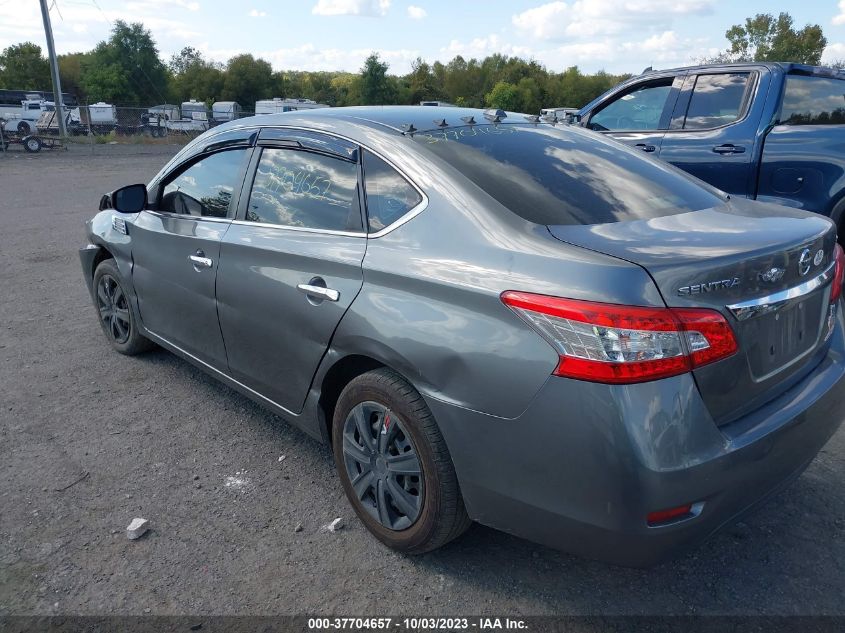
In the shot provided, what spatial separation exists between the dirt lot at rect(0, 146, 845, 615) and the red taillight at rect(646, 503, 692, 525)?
0.61 meters

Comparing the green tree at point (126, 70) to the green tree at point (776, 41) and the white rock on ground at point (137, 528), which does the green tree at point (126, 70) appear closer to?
the green tree at point (776, 41)

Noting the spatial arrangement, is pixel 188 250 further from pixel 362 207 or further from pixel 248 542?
pixel 248 542

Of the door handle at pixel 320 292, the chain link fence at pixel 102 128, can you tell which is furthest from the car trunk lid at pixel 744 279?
the chain link fence at pixel 102 128

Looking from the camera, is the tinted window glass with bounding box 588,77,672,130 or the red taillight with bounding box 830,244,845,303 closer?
the red taillight with bounding box 830,244,845,303

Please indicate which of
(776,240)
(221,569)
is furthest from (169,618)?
(776,240)

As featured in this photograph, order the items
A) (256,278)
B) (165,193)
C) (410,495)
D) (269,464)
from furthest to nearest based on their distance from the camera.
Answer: (165,193), (269,464), (256,278), (410,495)

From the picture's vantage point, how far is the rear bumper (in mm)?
1968

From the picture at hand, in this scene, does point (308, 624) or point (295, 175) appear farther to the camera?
point (295, 175)

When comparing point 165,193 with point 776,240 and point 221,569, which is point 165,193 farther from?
point 776,240

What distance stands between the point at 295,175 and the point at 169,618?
195 centimetres

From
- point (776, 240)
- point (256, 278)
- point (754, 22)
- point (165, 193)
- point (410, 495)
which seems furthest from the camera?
point (754, 22)

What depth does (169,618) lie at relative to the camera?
244 cm

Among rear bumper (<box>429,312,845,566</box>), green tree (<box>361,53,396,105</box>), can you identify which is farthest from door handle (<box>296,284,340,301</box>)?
green tree (<box>361,53,396,105</box>)

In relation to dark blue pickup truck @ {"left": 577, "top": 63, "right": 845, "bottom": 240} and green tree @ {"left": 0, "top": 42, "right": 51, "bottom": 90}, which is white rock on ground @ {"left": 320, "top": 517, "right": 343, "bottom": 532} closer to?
dark blue pickup truck @ {"left": 577, "top": 63, "right": 845, "bottom": 240}
